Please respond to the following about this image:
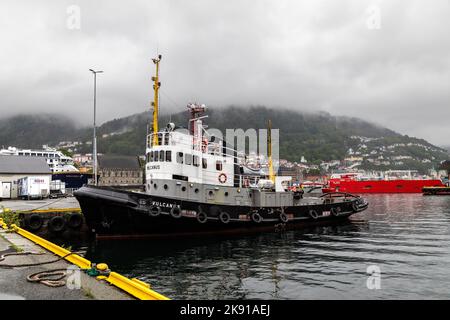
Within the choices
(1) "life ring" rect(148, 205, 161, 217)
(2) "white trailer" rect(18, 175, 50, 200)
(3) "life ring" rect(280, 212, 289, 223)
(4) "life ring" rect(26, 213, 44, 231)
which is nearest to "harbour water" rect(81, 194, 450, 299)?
(3) "life ring" rect(280, 212, 289, 223)

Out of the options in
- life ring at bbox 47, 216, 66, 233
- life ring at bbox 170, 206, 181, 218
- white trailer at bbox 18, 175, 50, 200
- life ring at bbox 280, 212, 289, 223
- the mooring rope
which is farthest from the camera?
white trailer at bbox 18, 175, 50, 200

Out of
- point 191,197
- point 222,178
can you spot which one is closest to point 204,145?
point 222,178

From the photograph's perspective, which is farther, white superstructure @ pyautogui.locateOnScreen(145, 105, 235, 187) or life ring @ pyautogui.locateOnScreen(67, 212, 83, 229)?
life ring @ pyautogui.locateOnScreen(67, 212, 83, 229)

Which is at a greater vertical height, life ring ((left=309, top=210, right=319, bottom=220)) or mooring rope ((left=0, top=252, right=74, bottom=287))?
mooring rope ((left=0, top=252, right=74, bottom=287))

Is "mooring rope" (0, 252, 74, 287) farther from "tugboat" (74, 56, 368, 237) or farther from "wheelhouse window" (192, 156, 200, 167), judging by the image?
"wheelhouse window" (192, 156, 200, 167)

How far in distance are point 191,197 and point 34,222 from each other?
31.5 ft

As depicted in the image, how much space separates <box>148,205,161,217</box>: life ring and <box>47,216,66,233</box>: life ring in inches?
263

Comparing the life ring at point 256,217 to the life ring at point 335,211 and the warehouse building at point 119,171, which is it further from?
the warehouse building at point 119,171

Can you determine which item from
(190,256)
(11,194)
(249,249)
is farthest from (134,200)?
(11,194)

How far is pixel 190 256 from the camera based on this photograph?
15.9 meters

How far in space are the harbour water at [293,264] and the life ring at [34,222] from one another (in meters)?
4.57

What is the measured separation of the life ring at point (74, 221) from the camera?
21828 millimetres

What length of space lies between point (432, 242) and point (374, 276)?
864cm

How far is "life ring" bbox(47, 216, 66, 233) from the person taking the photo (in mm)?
21255
